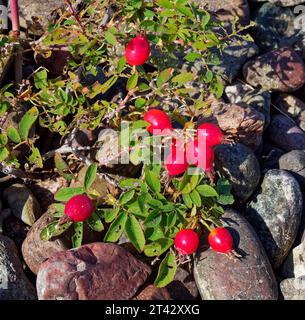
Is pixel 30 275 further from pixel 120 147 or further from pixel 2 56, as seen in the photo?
pixel 2 56

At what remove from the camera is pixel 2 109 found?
119 inches

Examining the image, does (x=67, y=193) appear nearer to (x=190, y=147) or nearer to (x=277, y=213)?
(x=190, y=147)

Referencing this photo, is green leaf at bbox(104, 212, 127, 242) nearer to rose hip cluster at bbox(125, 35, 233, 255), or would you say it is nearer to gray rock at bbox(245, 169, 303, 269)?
rose hip cluster at bbox(125, 35, 233, 255)

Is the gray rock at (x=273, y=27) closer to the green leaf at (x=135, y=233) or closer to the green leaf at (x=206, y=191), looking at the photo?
the green leaf at (x=206, y=191)

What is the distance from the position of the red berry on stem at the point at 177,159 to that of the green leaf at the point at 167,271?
1.64 feet

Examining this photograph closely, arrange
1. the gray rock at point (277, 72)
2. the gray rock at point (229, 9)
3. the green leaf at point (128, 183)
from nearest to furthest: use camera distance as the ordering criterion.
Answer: the green leaf at point (128, 183) < the gray rock at point (277, 72) < the gray rock at point (229, 9)

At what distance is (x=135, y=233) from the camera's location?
9.10 feet

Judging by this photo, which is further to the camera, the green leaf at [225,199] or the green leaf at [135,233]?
the green leaf at [225,199]

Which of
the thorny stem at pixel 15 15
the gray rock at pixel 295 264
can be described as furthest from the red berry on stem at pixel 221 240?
the thorny stem at pixel 15 15

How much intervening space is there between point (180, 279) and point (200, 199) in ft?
1.87

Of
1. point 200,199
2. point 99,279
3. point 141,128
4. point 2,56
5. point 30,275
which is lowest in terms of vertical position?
point 30,275

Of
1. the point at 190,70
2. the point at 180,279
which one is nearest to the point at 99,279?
the point at 180,279

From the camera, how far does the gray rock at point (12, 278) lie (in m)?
2.82

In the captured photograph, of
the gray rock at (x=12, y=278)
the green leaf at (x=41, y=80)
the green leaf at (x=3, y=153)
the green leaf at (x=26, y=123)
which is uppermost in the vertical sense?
the green leaf at (x=41, y=80)
